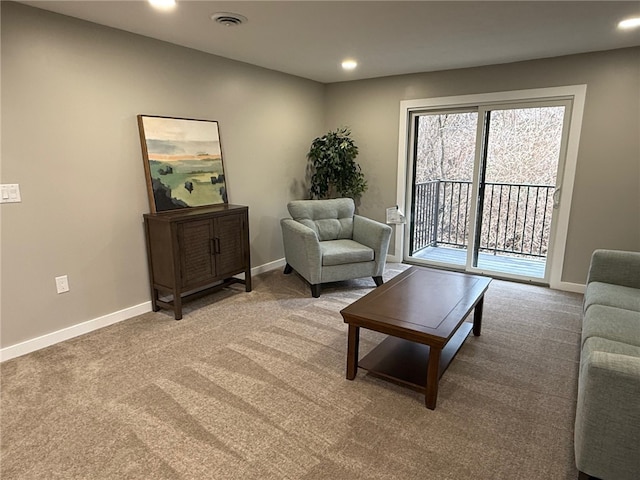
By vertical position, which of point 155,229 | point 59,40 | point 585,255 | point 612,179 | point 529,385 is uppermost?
point 59,40

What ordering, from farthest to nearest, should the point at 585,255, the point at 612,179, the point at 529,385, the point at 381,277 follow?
Answer: the point at 381,277 → the point at 585,255 → the point at 612,179 → the point at 529,385

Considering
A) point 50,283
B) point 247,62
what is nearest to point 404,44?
point 247,62

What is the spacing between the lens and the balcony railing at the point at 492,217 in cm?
479

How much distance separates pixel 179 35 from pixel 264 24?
2.58 feet

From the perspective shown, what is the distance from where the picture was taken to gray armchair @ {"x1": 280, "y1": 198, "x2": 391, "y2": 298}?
3670 millimetres

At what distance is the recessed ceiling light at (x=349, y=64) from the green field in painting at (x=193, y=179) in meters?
1.62

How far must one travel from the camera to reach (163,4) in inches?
93.8

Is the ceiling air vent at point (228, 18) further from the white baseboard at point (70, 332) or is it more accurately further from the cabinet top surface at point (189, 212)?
the white baseboard at point (70, 332)

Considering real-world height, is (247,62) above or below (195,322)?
above

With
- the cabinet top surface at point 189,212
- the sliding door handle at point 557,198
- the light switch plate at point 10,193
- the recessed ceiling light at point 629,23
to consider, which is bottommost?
the cabinet top surface at point 189,212

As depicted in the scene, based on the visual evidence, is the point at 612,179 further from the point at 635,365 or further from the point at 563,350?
the point at 635,365

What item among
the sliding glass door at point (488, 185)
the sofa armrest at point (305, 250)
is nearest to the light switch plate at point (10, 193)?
the sofa armrest at point (305, 250)

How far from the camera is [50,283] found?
2727mm

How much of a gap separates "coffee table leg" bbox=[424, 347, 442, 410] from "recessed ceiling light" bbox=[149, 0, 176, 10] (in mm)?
2566
